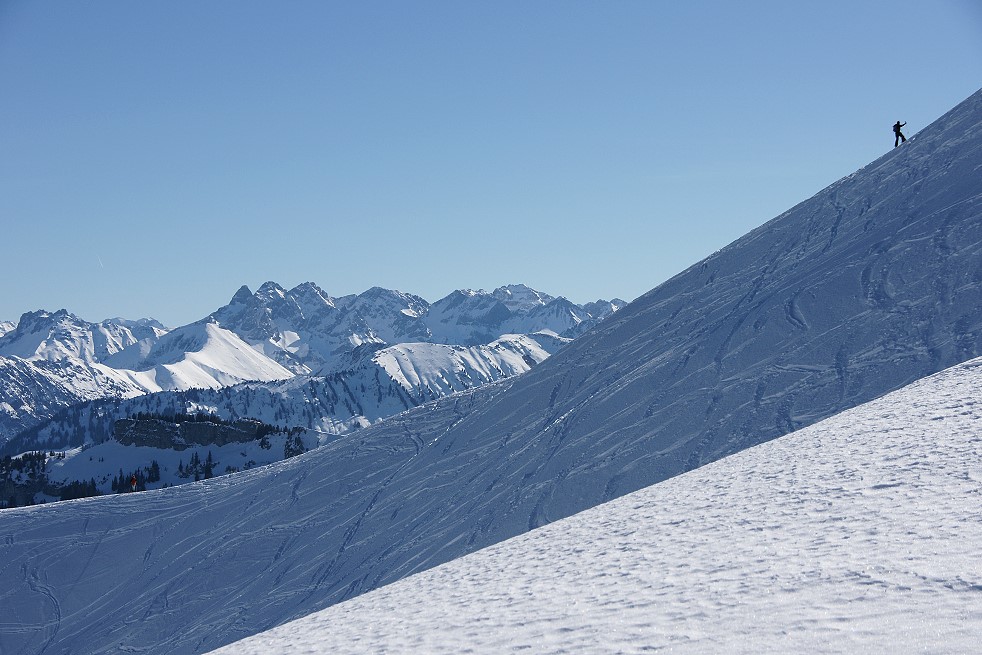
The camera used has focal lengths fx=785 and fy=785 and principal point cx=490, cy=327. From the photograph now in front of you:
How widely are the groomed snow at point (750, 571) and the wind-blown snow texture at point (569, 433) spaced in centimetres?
1382

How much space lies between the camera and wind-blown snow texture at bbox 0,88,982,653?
34.6 meters

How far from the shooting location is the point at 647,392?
135ft

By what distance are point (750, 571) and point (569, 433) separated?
28994mm

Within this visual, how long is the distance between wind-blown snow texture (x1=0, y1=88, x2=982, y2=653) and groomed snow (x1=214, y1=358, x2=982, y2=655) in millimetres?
13815

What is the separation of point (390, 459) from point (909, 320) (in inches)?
1168

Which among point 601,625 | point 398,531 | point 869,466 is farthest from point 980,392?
point 398,531

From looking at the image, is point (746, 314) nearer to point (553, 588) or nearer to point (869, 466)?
point (869, 466)

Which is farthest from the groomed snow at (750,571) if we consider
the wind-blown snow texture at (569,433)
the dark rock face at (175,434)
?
the dark rock face at (175,434)

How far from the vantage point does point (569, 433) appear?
134ft

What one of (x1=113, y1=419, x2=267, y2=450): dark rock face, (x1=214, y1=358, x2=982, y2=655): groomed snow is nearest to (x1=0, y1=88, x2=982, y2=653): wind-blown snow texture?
(x1=214, y1=358, x2=982, y2=655): groomed snow

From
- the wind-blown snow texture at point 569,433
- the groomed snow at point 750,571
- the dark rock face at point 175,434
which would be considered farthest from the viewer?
the dark rock face at point 175,434

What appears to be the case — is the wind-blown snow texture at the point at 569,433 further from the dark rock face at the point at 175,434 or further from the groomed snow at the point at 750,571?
the dark rock face at the point at 175,434

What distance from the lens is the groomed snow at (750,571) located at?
940 cm

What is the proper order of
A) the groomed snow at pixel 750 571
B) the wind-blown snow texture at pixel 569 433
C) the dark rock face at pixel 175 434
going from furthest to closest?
the dark rock face at pixel 175 434, the wind-blown snow texture at pixel 569 433, the groomed snow at pixel 750 571
